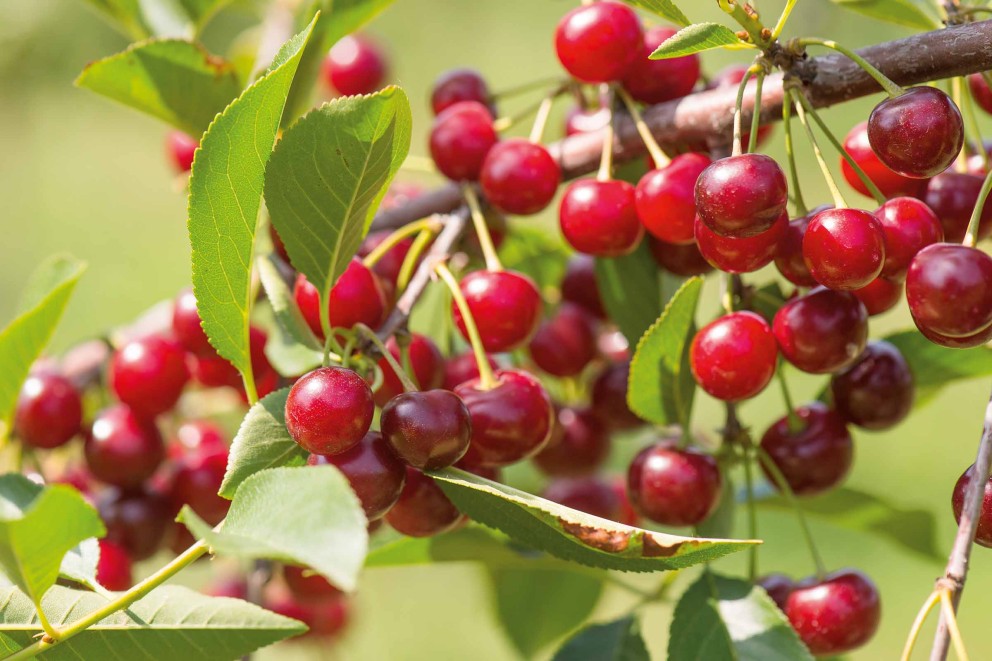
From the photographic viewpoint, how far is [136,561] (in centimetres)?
107

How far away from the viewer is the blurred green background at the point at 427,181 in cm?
249

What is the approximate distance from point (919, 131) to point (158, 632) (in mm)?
561

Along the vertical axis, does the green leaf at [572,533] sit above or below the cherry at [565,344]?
above

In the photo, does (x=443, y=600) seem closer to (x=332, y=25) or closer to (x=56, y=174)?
(x=332, y=25)

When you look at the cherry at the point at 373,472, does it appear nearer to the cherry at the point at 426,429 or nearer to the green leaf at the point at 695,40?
the cherry at the point at 426,429

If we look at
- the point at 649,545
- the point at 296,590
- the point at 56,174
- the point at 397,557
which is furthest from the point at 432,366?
the point at 56,174

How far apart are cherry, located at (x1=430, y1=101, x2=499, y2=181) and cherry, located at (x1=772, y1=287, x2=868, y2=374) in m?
0.34

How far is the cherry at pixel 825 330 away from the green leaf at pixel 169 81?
574 millimetres

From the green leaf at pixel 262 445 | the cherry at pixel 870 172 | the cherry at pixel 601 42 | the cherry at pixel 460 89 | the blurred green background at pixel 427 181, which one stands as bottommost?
the blurred green background at pixel 427 181

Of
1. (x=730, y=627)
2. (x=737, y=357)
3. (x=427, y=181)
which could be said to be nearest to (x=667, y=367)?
(x=737, y=357)

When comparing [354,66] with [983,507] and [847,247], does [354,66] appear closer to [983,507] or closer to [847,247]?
[847,247]

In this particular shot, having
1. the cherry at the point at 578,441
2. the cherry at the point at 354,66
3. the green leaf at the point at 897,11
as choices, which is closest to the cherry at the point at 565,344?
the cherry at the point at 578,441

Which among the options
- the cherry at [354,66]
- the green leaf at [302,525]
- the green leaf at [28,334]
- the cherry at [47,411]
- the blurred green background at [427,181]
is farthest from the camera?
the blurred green background at [427,181]

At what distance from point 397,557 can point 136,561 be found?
335mm
